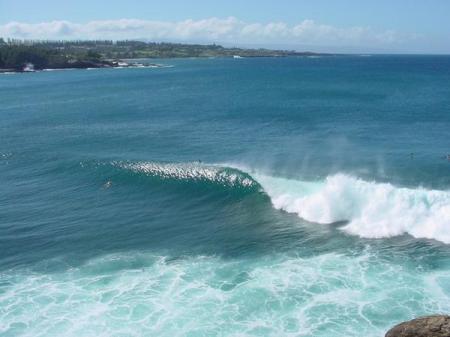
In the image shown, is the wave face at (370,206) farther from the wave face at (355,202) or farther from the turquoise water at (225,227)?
the turquoise water at (225,227)

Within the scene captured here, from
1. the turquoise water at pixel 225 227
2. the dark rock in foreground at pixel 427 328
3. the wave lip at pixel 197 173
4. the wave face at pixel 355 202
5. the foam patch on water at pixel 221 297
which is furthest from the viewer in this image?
the wave lip at pixel 197 173

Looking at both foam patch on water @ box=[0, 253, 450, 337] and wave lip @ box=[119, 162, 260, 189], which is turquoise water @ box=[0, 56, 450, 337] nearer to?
foam patch on water @ box=[0, 253, 450, 337]

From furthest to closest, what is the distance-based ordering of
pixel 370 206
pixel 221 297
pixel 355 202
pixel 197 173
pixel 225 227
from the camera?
pixel 197 173, pixel 355 202, pixel 370 206, pixel 225 227, pixel 221 297

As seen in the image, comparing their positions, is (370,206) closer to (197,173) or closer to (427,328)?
(197,173)

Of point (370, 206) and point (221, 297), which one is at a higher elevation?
point (370, 206)

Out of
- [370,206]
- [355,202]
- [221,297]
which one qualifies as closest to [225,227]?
[221,297]

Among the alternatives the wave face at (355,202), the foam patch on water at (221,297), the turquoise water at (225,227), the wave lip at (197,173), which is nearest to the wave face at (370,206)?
the wave face at (355,202)
